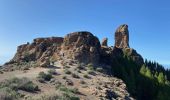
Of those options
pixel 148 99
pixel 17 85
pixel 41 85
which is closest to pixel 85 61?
pixel 148 99

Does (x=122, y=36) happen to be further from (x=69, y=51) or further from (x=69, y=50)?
(x=69, y=51)

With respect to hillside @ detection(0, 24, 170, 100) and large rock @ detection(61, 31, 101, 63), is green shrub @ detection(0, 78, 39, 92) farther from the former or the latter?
large rock @ detection(61, 31, 101, 63)

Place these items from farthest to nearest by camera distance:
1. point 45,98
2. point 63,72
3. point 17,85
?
1. point 63,72
2. point 17,85
3. point 45,98

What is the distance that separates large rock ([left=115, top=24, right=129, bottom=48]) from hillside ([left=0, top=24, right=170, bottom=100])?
346 inches

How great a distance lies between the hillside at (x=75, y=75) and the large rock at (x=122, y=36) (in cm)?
878

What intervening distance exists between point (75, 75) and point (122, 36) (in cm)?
6309

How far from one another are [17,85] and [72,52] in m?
30.2

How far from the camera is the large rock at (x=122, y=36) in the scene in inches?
4072

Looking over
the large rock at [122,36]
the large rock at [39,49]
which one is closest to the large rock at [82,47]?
the large rock at [39,49]

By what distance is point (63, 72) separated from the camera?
46.7 meters

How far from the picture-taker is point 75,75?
4416 cm

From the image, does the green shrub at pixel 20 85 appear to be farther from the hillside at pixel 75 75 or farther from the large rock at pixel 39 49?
the large rock at pixel 39 49

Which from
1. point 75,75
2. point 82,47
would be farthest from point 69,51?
point 75,75

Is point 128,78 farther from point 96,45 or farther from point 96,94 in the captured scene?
point 96,94
